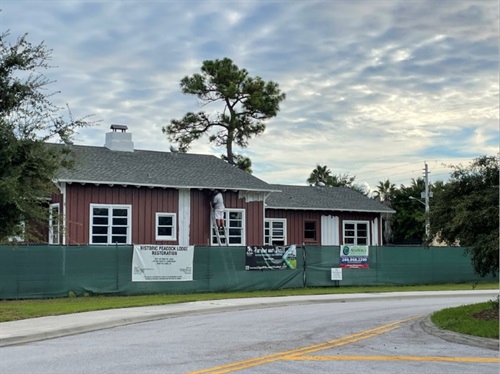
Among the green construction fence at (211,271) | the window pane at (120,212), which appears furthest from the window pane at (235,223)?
the window pane at (120,212)

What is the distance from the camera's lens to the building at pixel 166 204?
1133 inches

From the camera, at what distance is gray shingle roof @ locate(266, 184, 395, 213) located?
3741cm

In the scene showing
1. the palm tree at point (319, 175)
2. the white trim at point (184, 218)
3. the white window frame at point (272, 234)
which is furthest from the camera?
the palm tree at point (319, 175)

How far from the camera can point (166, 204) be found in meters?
30.8

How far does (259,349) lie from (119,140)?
23085 mm

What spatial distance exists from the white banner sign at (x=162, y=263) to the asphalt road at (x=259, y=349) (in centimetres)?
698

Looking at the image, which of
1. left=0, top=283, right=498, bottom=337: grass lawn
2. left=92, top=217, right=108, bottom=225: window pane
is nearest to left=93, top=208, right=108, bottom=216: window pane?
left=92, top=217, right=108, bottom=225: window pane

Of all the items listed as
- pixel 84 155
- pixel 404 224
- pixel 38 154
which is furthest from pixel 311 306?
pixel 404 224

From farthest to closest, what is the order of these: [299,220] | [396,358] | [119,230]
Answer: [299,220], [119,230], [396,358]

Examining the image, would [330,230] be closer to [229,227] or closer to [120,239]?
[229,227]

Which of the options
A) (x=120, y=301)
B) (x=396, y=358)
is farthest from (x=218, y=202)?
(x=396, y=358)

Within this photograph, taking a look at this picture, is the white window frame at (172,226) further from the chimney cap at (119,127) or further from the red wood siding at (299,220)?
the red wood siding at (299,220)

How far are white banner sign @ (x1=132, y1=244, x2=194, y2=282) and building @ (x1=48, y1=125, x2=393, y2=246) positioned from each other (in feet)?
10.2

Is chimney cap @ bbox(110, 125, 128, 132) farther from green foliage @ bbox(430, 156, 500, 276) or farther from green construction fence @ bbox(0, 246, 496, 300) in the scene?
green foliage @ bbox(430, 156, 500, 276)
